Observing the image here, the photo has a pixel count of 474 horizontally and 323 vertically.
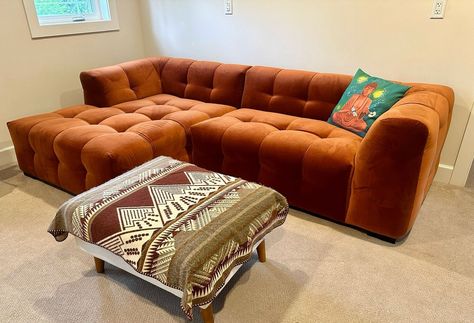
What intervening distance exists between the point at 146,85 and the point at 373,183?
2141 mm

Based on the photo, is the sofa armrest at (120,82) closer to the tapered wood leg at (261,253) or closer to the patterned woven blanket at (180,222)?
the patterned woven blanket at (180,222)

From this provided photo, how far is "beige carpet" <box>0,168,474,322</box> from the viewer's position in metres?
1.48

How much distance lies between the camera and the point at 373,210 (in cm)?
184

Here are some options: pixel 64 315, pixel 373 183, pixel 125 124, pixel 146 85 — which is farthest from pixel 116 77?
pixel 373 183

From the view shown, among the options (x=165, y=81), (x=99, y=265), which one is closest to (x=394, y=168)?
(x=99, y=265)

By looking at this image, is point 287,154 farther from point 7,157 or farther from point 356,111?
point 7,157

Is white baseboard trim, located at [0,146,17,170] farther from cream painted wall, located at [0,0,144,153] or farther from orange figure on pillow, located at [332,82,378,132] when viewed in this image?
orange figure on pillow, located at [332,82,378,132]

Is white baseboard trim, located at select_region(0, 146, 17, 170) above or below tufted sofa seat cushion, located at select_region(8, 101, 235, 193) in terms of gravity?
below

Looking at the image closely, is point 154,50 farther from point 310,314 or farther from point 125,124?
point 310,314

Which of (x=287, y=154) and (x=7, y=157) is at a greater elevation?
(x=287, y=154)

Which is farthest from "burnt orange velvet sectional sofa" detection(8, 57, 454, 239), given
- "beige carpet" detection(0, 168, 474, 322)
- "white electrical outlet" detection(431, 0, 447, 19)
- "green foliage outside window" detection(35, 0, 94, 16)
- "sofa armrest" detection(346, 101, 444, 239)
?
"green foliage outside window" detection(35, 0, 94, 16)

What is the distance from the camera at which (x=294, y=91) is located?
255 centimetres

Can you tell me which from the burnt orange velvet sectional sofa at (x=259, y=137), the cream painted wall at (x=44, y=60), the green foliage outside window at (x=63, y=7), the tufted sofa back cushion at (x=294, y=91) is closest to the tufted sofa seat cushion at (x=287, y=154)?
the burnt orange velvet sectional sofa at (x=259, y=137)

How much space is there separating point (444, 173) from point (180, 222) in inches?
80.5
